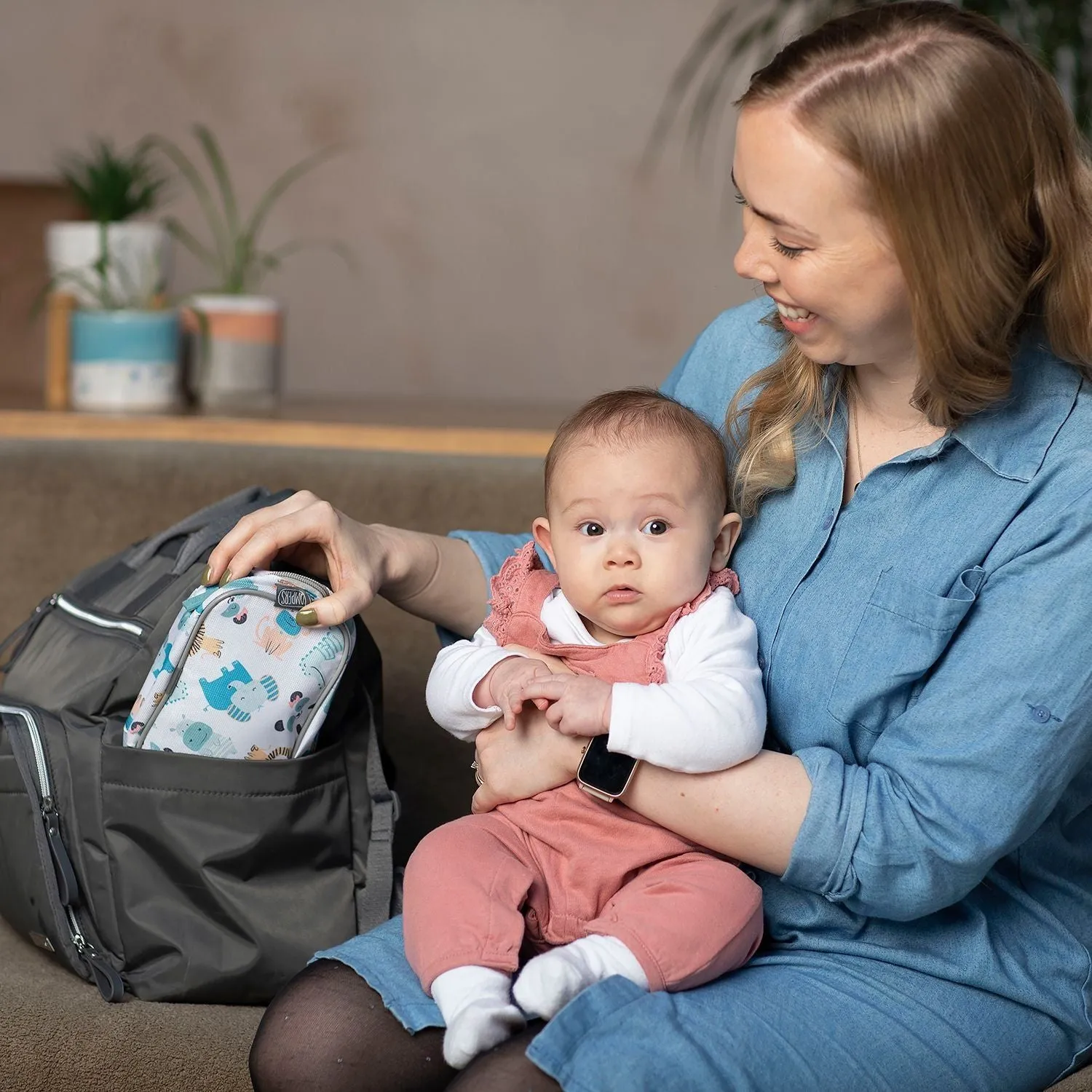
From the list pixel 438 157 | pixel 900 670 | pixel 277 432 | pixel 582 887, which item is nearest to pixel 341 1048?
pixel 582 887

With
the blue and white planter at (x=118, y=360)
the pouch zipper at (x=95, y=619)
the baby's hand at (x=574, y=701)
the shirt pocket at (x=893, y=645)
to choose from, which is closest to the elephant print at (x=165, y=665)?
the pouch zipper at (x=95, y=619)

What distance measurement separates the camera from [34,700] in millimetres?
1447

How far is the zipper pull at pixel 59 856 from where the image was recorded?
1371mm

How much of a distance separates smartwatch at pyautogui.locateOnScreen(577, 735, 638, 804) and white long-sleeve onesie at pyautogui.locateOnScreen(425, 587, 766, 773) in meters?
0.02

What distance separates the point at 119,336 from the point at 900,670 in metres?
1.40

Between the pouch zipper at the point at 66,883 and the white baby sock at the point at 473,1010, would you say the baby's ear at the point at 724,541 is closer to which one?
the white baby sock at the point at 473,1010

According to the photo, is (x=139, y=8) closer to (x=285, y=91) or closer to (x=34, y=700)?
(x=285, y=91)

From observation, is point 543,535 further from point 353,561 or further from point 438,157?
point 438,157

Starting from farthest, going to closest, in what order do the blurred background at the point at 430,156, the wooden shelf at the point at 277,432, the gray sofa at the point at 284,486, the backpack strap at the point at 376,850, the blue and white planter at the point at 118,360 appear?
the blurred background at the point at 430,156 < the blue and white planter at the point at 118,360 < the wooden shelf at the point at 277,432 < the gray sofa at the point at 284,486 < the backpack strap at the point at 376,850

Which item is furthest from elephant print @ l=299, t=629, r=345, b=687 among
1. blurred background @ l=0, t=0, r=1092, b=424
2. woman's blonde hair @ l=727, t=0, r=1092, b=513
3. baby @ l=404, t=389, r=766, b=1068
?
blurred background @ l=0, t=0, r=1092, b=424

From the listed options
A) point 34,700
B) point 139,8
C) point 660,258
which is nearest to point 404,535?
point 34,700

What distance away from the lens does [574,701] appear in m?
1.17

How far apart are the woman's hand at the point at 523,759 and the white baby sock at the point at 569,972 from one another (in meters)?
0.15

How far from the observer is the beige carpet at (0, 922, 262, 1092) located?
1291 millimetres
